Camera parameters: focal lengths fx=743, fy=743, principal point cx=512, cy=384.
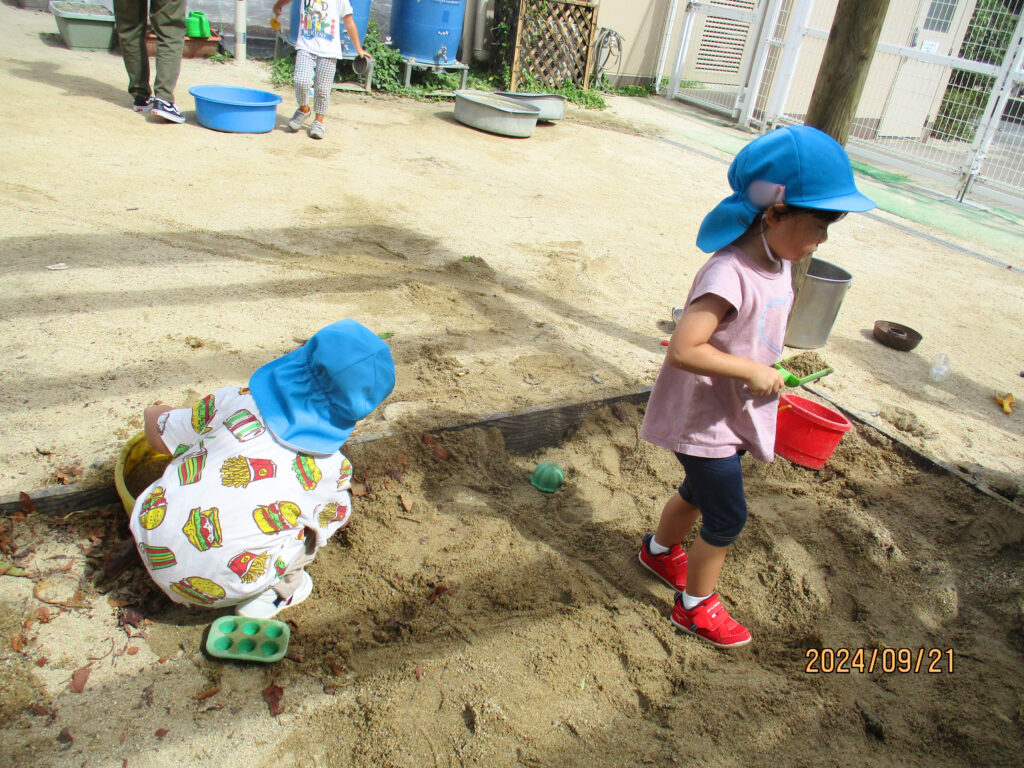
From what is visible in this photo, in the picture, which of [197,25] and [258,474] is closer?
[258,474]

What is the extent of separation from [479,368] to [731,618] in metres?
1.63

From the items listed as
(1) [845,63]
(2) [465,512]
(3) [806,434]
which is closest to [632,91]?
(1) [845,63]

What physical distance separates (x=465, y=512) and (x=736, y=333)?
3.85 ft

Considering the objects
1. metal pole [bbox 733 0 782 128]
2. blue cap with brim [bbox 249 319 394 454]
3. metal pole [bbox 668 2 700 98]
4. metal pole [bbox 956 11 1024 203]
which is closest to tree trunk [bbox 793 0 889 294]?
blue cap with brim [bbox 249 319 394 454]

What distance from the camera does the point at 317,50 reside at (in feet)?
20.7

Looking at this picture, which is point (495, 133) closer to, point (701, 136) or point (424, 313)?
point (701, 136)

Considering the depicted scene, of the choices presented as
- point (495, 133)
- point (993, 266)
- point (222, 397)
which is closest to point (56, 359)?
point (222, 397)

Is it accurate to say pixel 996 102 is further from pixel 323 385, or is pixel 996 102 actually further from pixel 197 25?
pixel 323 385

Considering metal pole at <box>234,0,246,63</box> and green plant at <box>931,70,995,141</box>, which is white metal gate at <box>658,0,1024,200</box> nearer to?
green plant at <box>931,70,995,141</box>

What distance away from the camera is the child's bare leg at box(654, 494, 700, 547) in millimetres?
2386

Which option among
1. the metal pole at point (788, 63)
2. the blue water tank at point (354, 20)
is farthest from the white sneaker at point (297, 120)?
the metal pole at point (788, 63)

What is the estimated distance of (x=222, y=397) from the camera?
1.99m

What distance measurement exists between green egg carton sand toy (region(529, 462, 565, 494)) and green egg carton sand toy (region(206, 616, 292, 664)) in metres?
1.15

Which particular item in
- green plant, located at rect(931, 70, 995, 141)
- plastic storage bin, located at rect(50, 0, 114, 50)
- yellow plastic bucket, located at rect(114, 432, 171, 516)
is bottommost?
yellow plastic bucket, located at rect(114, 432, 171, 516)
